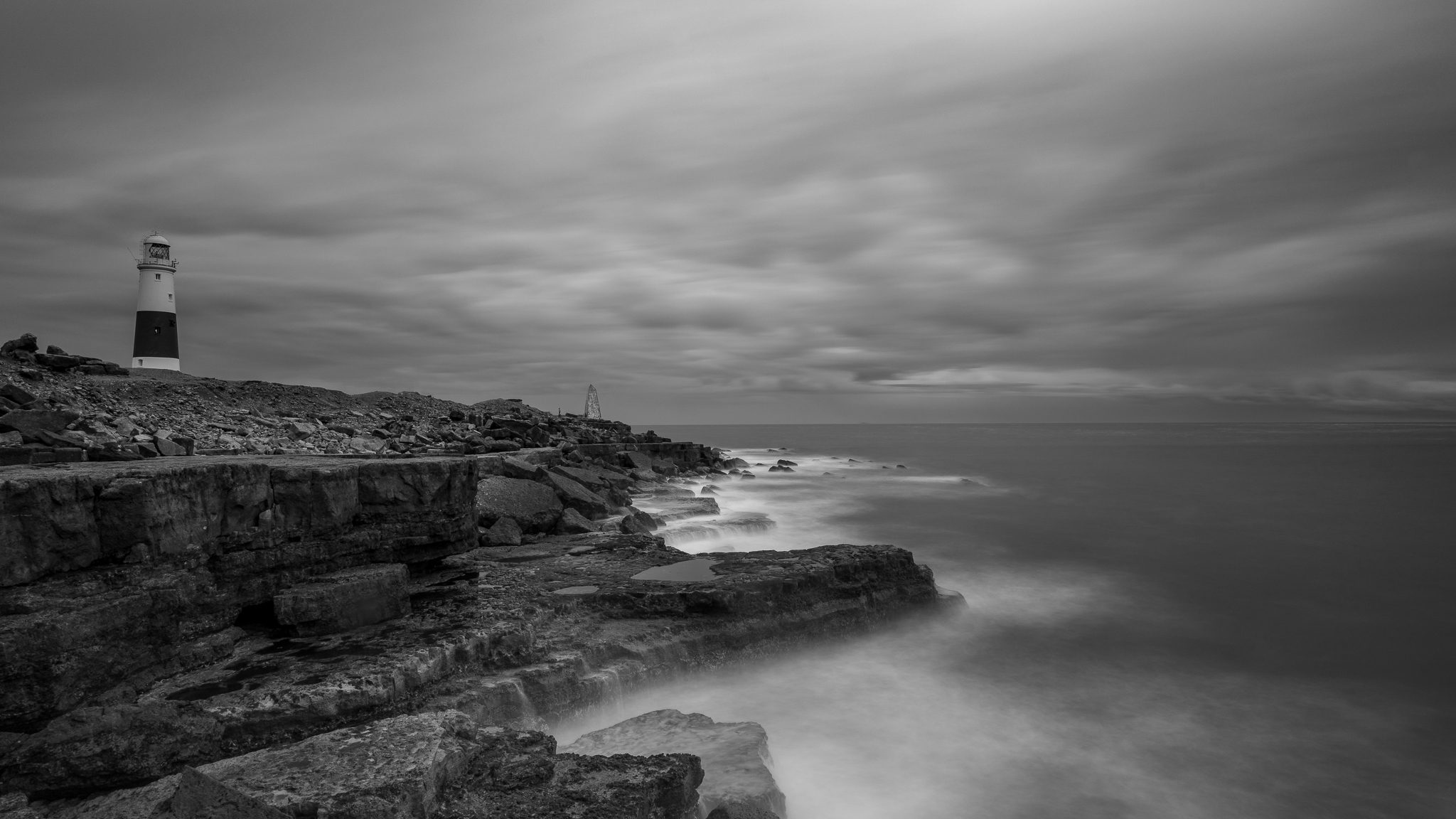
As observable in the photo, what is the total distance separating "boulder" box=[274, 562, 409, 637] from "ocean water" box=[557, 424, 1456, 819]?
219 cm

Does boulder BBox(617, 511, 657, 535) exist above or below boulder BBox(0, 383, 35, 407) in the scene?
below

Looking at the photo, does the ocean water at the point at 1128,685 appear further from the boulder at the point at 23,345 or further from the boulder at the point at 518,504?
the boulder at the point at 23,345

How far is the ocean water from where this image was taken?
696 cm

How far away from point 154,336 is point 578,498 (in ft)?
77.6

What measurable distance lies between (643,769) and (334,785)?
1718 mm

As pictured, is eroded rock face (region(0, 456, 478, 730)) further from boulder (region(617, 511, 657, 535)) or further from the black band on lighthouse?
the black band on lighthouse

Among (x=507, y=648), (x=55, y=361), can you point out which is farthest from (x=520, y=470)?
(x=55, y=361)

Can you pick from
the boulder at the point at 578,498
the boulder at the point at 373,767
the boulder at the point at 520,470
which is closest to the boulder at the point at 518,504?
the boulder at the point at 520,470

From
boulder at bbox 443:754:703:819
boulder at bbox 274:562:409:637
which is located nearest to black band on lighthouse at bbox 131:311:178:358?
boulder at bbox 274:562:409:637

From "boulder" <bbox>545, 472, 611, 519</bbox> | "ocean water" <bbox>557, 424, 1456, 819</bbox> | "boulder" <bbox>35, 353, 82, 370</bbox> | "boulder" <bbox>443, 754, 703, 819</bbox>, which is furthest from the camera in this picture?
"boulder" <bbox>35, 353, 82, 370</bbox>

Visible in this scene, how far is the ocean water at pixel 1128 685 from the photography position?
6.96 metres

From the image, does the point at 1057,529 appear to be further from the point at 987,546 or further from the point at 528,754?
the point at 528,754

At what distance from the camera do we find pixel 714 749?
5457mm

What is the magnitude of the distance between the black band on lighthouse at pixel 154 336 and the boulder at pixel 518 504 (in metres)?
23.6
